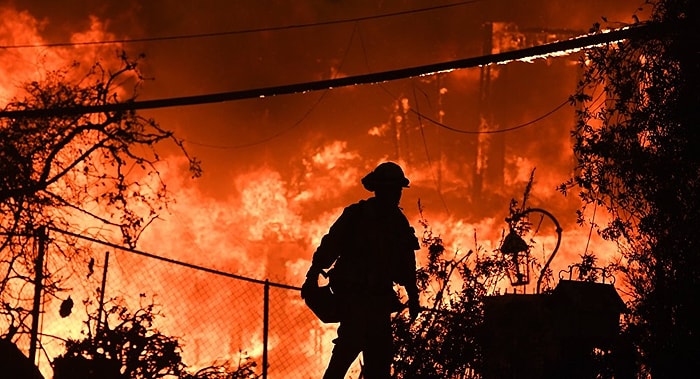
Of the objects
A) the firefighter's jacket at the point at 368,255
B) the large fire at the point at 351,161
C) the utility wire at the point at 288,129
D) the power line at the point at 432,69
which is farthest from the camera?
the utility wire at the point at 288,129

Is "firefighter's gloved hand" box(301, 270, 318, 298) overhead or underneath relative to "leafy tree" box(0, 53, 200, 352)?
underneath

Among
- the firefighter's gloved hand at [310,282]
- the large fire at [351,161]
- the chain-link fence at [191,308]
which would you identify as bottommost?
the firefighter's gloved hand at [310,282]

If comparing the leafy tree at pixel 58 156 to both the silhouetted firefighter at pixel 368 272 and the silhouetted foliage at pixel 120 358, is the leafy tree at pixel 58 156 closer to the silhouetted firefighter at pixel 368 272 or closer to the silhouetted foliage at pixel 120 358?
the silhouetted foliage at pixel 120 358

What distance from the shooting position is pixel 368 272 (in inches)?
251

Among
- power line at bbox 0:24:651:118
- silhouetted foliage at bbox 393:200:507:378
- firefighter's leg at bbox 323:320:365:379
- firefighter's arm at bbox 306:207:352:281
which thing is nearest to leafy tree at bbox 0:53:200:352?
power line at bbox 0:24:651:118

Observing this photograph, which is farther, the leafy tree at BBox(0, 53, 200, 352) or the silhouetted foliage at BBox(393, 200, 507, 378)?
the leafy tree at BBox(0, 53, 200, 352)

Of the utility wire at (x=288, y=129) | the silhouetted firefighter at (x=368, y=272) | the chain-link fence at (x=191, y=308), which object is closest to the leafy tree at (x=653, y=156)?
the silhouetted firefighter at (x=368, y=272)

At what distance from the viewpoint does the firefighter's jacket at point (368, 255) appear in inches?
251

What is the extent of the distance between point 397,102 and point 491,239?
1336 cm

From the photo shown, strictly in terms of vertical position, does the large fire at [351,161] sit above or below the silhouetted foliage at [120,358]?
above

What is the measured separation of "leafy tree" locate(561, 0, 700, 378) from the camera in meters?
11.0

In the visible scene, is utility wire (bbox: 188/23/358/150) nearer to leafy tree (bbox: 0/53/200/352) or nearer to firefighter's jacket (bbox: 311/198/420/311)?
leafy tree (bbox: 0/53/200/352)

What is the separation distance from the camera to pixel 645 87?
38.5ft

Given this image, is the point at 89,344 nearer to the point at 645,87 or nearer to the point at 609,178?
the point at 609,178
